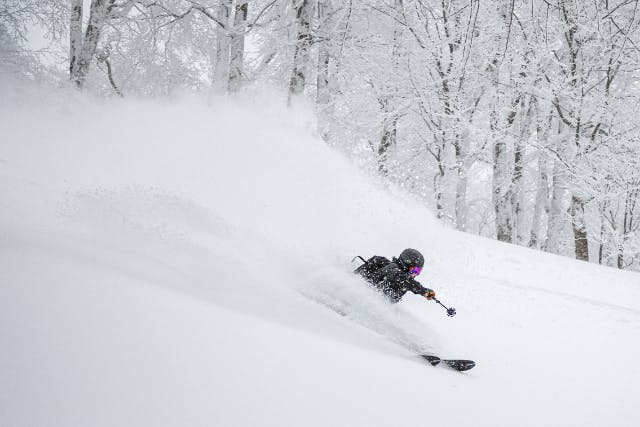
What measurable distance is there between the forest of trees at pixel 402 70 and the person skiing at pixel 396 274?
15.0 ft

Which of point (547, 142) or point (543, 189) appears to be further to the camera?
point (543, 189)

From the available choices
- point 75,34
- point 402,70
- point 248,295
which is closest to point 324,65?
point 402,70

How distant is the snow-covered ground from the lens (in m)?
2.28

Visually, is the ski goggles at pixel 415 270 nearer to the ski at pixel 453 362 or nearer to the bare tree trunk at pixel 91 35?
the ski at pixel 453 362

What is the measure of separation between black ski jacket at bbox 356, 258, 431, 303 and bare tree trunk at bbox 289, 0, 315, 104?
191 inches

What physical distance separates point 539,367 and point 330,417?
268 cm

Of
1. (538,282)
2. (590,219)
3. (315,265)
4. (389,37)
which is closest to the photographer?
(315,265)

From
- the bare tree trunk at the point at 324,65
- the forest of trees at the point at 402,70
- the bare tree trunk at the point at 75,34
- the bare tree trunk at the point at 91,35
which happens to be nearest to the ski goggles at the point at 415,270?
the forest of trees at the point at 402,70

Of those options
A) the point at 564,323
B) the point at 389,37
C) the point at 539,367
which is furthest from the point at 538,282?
the point at 389,37

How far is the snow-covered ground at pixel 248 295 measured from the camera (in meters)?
2.28

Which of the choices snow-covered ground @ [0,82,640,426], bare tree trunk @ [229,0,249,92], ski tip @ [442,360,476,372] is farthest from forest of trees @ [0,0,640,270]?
ski tip @ [442,360,476,372]

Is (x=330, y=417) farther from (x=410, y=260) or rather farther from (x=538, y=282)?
(x=538, y=282)

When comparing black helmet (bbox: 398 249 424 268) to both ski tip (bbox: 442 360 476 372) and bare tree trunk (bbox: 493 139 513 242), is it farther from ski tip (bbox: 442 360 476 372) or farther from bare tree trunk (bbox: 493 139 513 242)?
bare tree trunk (bbox: 493 139 513 242)

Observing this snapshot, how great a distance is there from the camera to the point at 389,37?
11.3 meters
